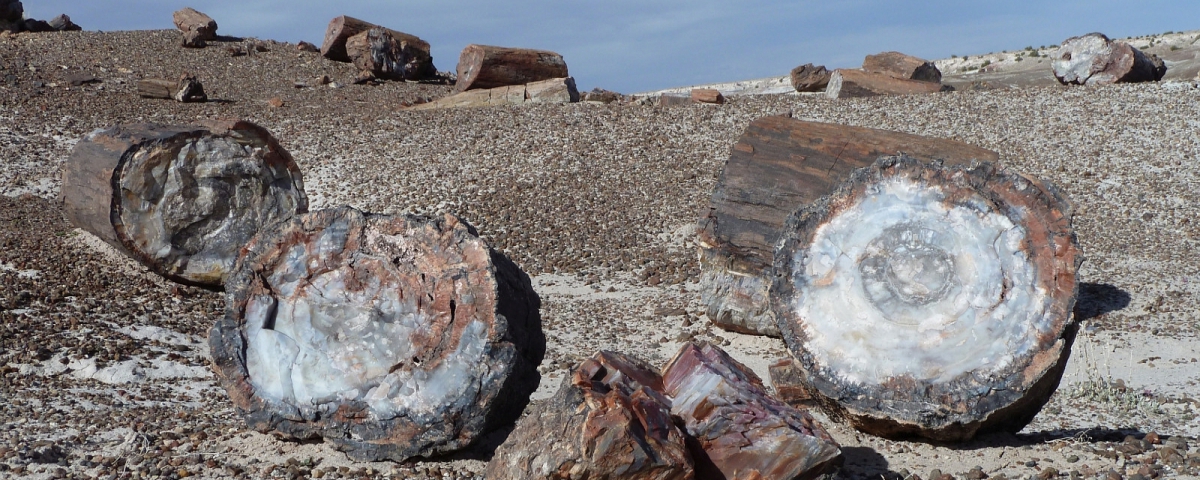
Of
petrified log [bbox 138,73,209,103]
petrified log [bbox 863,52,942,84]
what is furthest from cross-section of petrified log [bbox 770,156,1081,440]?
petrified log [bbox 863,52,942,84]

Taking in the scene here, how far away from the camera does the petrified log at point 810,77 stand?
55.6ft

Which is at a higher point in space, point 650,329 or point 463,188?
point 463,188

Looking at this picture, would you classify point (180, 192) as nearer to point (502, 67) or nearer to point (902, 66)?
point (502, 67)

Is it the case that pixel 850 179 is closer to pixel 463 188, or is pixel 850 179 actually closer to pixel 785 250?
pixel 785 250

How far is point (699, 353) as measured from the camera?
361 cm

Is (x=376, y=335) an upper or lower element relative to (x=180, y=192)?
lower

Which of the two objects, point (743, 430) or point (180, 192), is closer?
point (743, 430)

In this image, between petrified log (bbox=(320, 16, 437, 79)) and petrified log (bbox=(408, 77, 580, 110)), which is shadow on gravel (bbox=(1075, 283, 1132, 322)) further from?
petrified log (bbox=(320, 16, 437, 79))

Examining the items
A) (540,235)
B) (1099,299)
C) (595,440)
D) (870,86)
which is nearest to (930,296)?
(595,440)

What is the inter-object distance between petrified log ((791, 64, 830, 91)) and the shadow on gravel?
9806mm

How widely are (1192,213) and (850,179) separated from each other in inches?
289

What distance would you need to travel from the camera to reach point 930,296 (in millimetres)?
3922

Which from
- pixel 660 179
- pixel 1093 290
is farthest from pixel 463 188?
pixel 1093 290

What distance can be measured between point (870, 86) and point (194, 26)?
12384mm
